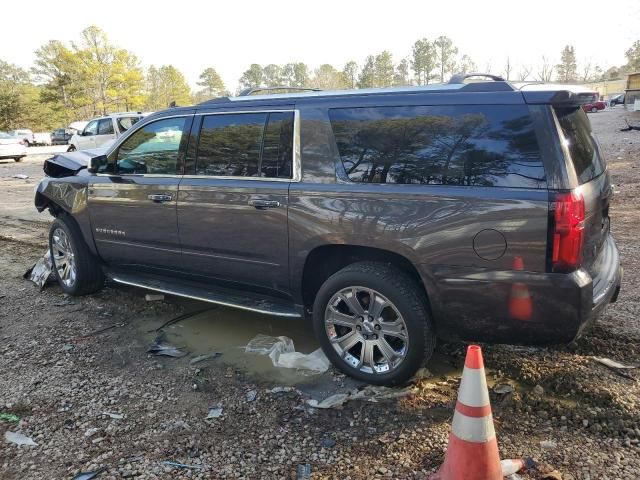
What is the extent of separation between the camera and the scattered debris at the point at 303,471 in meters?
2.67

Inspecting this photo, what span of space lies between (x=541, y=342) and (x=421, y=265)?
2.58ft

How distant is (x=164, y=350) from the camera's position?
4.15 metres

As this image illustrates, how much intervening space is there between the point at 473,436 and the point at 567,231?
115 centimetres

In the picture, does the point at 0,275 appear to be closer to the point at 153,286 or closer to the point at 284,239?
the point at 153,286

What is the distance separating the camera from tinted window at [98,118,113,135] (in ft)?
63.6

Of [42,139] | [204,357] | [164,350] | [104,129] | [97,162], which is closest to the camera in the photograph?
[204,357]

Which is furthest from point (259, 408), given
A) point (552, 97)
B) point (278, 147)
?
point (552, 97)

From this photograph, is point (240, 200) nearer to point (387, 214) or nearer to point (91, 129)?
point (387, 214)

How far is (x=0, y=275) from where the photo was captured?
6.25 meters

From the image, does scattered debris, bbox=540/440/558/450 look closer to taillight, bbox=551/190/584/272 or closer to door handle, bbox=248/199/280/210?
taillight, bbox=551/190/584/272

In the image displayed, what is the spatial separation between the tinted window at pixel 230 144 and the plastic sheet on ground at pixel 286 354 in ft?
4.27

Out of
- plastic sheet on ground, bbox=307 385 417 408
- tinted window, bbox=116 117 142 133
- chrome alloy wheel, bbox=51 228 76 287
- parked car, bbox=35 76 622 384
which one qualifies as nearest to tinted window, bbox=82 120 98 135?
tinted window, bbox=116 117 142 133

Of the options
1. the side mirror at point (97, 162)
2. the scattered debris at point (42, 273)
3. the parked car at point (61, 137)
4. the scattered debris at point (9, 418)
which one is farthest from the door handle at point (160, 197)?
the parked car at point (61, 137)

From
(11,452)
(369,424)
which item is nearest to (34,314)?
(11,452)
